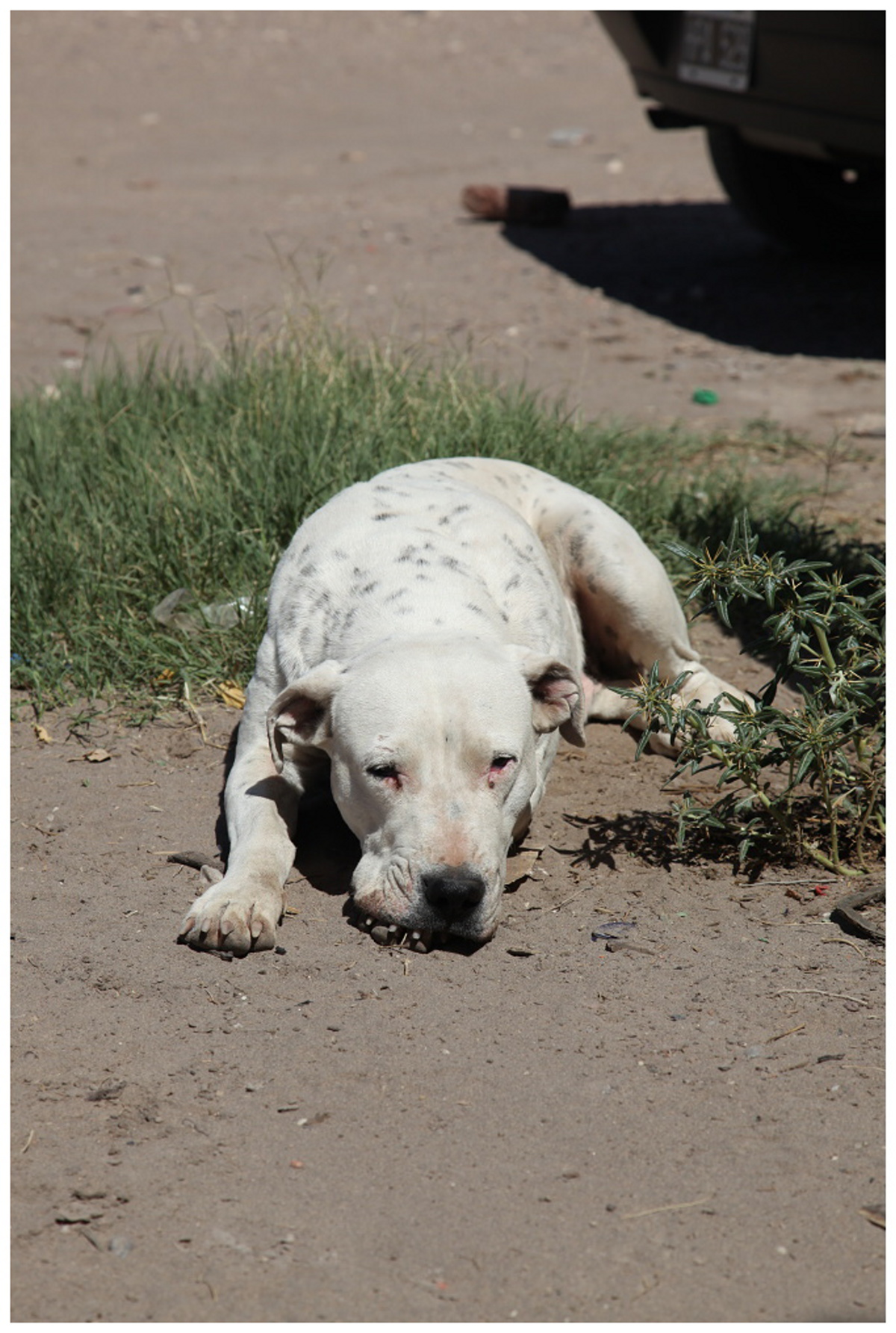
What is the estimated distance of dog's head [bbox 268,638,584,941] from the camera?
3172 millimetres

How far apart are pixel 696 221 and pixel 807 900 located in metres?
8.41

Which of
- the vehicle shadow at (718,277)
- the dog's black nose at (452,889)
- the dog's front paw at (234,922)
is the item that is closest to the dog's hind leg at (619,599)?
the dog's black nose at (452,889)

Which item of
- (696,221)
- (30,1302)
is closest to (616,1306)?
(30,1302)

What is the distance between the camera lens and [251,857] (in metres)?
3.56

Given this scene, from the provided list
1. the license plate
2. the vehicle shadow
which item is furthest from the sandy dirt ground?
the license plate

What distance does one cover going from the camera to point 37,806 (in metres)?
4.08

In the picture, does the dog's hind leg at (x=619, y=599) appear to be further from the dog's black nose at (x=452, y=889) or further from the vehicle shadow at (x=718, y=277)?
the vehicle shadow at (x=718, y=277)

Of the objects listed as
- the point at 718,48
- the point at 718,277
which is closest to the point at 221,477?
the point at 718,48

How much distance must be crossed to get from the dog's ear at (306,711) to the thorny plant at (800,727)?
2.44 ft

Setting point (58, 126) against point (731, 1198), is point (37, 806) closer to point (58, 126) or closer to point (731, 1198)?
point (731, 1198)

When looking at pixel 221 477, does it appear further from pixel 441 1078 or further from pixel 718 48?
pixel 718 48

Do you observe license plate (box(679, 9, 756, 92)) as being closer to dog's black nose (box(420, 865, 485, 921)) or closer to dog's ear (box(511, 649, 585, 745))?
dog's ear (box(511, 649, 585, 745))

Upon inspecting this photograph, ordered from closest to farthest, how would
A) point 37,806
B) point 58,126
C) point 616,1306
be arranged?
1. point 616,1306
2. point 37,806
3. point 58,126

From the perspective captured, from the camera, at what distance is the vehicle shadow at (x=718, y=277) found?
328 inches
